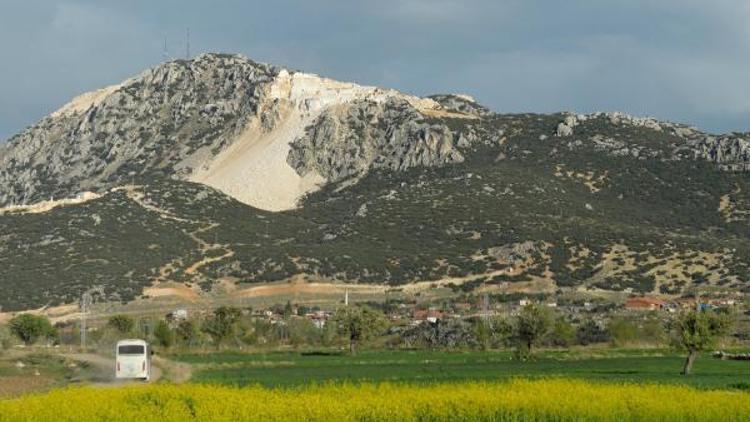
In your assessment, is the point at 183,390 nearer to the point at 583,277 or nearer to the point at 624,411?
the point at 624,411

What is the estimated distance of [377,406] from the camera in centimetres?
3148

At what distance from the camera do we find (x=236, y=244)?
18038 centimetres

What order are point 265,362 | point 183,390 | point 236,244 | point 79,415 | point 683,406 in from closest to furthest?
point 79,415
point 683,406
point 183,390
point 265,362
point 236,244

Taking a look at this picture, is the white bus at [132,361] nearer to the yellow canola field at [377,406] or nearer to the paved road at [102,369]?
the paved road at [102,369]

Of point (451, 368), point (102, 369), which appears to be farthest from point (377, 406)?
point (102, 369)

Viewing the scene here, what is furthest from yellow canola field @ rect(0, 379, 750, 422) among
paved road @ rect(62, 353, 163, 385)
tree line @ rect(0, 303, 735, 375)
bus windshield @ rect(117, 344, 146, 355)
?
tree line @ rect(0, 303, 735, 375)

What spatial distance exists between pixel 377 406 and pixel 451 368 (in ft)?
150

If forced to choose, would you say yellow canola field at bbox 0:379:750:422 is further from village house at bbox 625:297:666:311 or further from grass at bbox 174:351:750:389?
village house at bbox 625:297:666:311

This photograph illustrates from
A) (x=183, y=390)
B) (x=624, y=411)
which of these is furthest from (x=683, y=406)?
(x=183, y=390)

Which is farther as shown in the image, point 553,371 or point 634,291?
point 634,291

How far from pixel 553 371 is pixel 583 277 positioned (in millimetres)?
92784

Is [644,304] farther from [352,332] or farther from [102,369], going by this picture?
[102,369]

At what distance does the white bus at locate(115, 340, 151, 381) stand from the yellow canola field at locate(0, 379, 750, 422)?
130 feet

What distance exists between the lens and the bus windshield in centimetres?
7475
